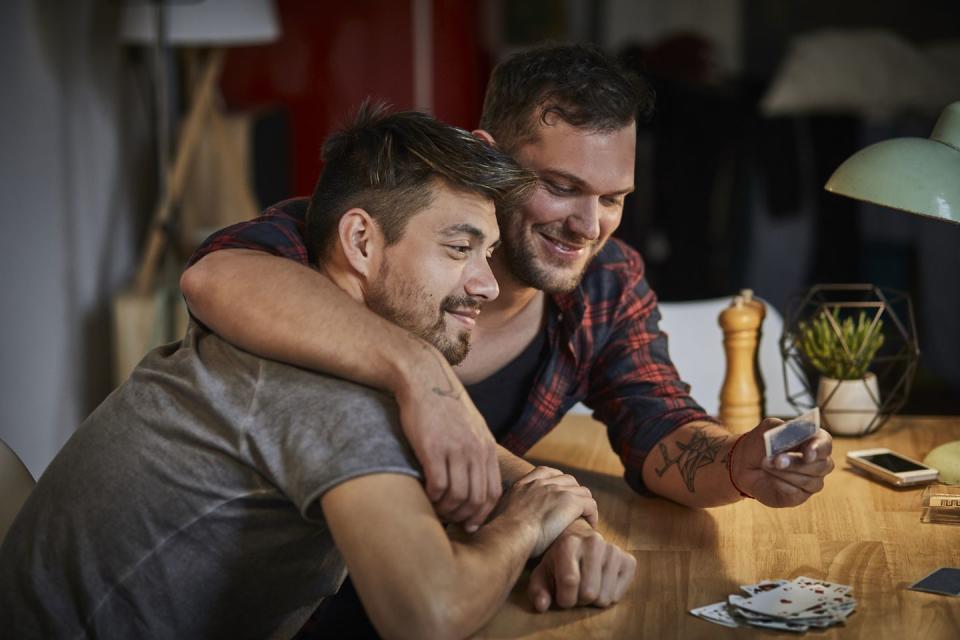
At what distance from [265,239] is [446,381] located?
0.42 m

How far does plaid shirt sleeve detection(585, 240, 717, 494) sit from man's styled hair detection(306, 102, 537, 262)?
46 centimetres

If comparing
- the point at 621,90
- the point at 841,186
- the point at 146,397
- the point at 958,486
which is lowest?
the point at 958,486

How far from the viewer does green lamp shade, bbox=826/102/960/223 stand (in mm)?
1675

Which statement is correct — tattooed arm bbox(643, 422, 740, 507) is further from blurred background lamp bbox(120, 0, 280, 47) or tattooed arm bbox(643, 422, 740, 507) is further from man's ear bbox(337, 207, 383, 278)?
blurred background lamp bbox(120, 0, 280, 47)

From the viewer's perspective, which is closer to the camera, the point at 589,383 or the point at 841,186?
the point at 841,186

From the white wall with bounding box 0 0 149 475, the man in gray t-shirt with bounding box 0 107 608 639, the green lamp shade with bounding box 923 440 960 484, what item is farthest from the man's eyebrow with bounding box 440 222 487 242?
the white wall with bounding box 0 0 149 475

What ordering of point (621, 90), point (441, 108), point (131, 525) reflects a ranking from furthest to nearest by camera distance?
point (441, 108)
point (621, 90)
point (131, 525)

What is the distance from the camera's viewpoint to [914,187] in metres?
1.69

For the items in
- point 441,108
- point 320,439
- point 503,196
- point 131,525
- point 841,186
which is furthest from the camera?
point 441,108

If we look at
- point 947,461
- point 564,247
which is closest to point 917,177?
A: point 947,461

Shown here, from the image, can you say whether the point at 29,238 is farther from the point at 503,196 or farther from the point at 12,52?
the point at 503,196

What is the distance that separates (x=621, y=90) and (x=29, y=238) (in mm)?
1898

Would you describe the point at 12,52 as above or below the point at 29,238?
above

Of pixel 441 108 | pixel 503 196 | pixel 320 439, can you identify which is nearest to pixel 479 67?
pixel 441 108
